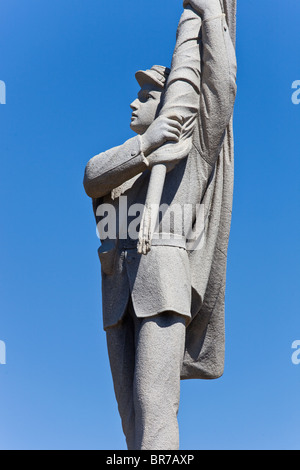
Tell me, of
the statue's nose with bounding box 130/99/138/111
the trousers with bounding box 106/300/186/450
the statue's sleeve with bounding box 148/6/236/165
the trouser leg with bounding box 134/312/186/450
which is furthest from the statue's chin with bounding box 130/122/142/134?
the trouser leg with bounding box 134/312/186/450

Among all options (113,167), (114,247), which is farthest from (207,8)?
(114,247)

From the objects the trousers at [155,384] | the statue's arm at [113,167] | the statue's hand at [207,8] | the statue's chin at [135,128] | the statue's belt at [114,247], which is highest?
the statue's hand at [207,8]

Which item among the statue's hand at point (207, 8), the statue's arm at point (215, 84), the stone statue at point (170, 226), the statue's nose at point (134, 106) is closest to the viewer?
the stone statue at point (170, 226)

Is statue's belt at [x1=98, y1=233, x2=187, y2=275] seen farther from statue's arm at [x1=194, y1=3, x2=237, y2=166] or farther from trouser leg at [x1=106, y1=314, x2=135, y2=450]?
statue's arm at [x1=194, y1=3, x2=237, y2=166]

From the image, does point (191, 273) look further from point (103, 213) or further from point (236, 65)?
point (236, 65)

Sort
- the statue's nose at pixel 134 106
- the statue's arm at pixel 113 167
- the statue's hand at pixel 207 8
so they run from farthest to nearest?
1. the statue's nose at pixel 134 106
2. the statue's hand at pixel 207 8
3. the statue's arm at pixel 113 167

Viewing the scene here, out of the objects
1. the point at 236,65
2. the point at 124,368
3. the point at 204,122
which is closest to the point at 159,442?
the point at 124,368

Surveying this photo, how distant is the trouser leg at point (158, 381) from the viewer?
8.17m

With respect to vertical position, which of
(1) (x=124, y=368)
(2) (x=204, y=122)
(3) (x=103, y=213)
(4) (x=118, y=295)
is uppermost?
(2) (x=204, y=122)

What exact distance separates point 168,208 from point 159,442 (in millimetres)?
1993

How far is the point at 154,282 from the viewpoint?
8469 mm

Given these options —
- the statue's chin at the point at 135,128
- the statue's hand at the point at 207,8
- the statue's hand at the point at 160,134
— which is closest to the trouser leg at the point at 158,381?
the statue's hand at the point at 160,134

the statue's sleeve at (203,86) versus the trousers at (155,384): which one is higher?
the statue's sleeve at (203,86)

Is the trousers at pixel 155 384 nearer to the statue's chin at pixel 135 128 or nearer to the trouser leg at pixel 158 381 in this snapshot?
the trouser leg at pixel 158 381
